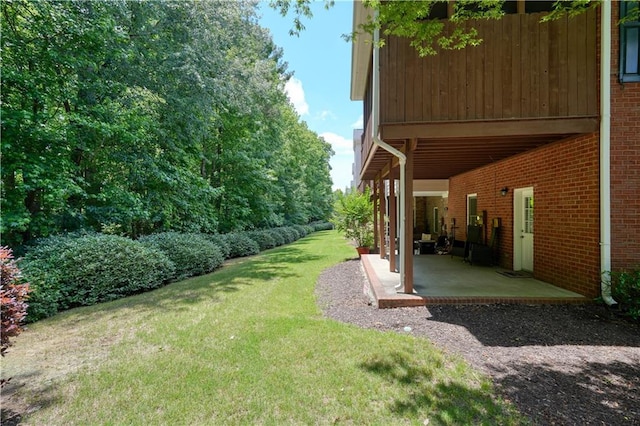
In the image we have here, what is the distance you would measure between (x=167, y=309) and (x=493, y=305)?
239 inches

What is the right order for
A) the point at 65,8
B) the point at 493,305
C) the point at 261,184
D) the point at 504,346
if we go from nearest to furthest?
the point at 504,346 < the point at 493,305 < the point at 65,8 < the point at 261,184

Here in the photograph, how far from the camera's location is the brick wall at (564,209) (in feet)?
17.5

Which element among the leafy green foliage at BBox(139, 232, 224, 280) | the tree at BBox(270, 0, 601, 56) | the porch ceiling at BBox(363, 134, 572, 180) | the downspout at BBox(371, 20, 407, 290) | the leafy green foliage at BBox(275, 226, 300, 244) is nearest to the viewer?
the tree at BBox(270, 0, 601, 56)

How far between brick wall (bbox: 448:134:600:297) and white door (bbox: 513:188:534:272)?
15 cm

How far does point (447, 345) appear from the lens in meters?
3.96

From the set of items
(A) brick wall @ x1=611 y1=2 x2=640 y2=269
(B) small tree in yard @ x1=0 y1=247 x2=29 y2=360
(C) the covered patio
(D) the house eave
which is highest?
(D) the house eave

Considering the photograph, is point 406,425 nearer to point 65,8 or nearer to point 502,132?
point 502,132

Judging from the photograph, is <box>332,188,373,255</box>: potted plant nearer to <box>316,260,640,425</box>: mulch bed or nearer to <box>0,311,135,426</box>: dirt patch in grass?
<box>316,260,640,425</box>: mulch bed

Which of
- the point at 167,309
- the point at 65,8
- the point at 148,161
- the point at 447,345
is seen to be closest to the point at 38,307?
the point at 167,309

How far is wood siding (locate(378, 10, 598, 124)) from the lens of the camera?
17.1ft

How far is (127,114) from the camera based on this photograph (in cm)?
855

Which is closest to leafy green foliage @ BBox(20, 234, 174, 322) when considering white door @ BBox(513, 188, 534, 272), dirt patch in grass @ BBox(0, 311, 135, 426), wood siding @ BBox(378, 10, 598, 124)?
dirt patch in grass @ BBox(0, 311, 135, 426)

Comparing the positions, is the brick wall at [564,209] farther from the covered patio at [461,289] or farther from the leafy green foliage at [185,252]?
the leafy green foliage at [185,252]

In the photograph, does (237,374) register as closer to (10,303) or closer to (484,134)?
(10,303)
